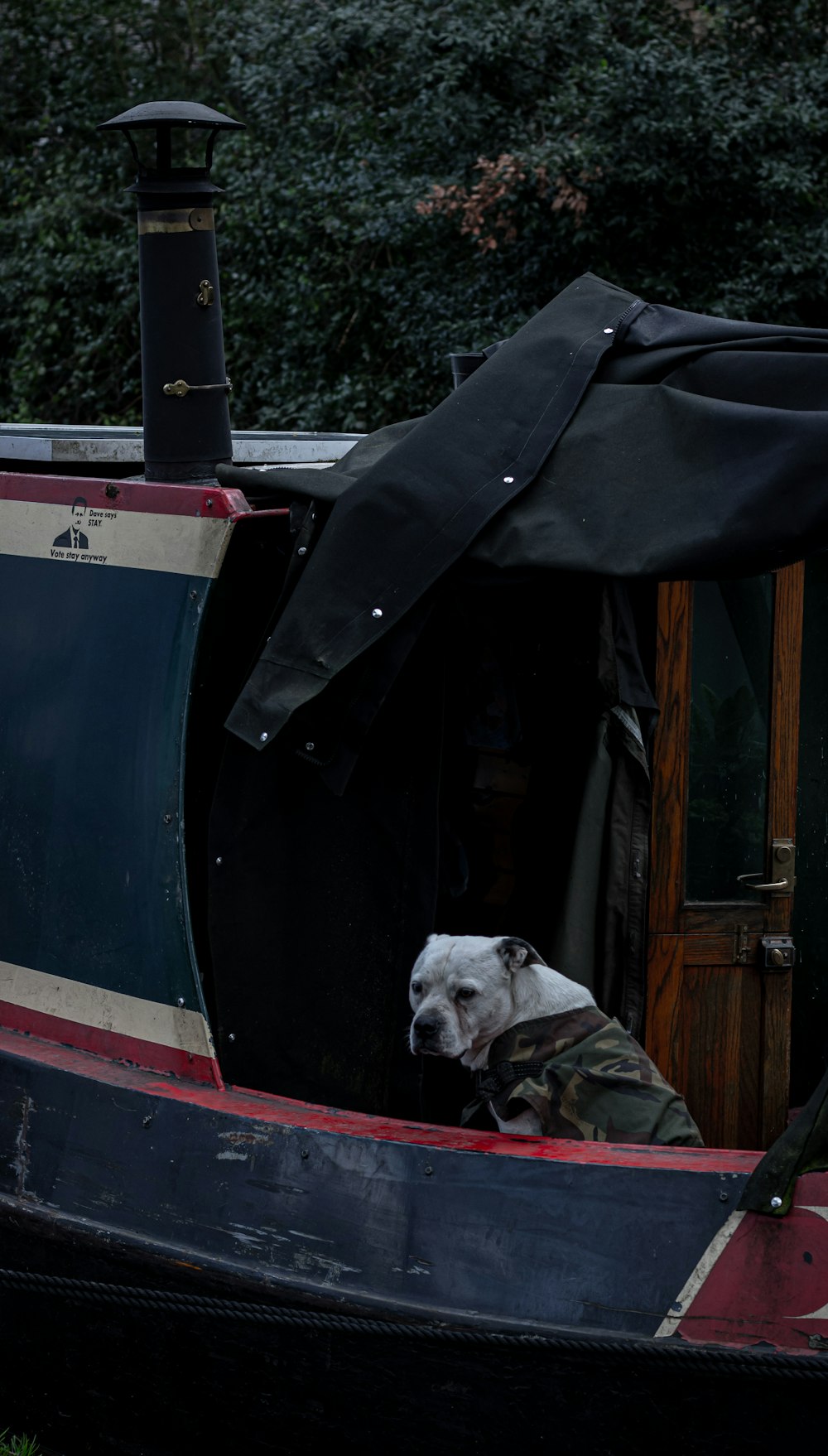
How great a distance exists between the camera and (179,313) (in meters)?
3.46

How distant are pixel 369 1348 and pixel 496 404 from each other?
1.82m

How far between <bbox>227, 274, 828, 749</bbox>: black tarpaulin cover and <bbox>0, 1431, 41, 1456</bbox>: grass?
175 cm

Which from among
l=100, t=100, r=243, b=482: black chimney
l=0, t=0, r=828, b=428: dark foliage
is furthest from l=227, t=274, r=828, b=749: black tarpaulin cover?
l=0, t=0, r=828, b=428: dark foliage

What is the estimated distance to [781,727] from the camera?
3.88m

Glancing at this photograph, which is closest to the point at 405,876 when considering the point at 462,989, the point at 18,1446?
the point at 462,989

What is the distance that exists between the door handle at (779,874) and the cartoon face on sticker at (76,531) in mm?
1847

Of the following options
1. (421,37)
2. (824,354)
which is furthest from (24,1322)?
(421,37)

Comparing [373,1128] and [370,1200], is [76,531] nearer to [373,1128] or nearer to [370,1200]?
[373,1128]

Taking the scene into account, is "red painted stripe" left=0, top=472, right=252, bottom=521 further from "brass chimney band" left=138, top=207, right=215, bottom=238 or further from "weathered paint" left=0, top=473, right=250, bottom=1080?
"brass chimney band" left=138, top=207, right=215, bottom=238

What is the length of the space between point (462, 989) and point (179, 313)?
1659mm

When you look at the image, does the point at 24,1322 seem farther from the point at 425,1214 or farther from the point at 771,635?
the point at 771,635

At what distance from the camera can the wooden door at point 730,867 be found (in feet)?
12.5

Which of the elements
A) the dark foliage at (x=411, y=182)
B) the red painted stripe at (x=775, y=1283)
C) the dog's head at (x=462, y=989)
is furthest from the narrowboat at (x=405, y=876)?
the dark foliage at (x=411, y=182)

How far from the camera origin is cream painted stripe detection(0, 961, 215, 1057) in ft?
10.4
